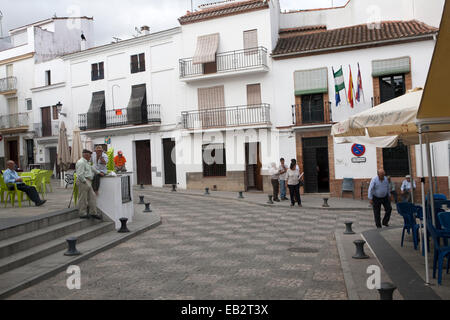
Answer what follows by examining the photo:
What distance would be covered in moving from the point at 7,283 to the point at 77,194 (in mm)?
4616

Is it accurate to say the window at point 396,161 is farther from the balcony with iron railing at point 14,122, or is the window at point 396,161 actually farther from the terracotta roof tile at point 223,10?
the balcony with iron railing at point 14,122

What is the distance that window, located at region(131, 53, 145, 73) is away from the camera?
25078mm

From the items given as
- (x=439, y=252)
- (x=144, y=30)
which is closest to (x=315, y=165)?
(x=144, y=30)

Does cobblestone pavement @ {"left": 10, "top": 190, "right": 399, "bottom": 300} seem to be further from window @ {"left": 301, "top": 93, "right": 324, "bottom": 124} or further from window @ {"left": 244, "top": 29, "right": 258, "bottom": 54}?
window @ {"left": 244, "top": 29, "right": 258, "bottom": 54}

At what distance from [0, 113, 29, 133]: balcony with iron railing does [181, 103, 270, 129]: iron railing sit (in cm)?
1344

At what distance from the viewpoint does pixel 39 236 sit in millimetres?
8016

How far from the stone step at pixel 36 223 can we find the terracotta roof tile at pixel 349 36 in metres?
14.8

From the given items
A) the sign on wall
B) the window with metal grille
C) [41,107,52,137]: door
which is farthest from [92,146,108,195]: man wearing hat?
[41,107,52,137]: door

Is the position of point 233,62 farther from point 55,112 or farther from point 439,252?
point 439,252

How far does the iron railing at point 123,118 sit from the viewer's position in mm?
24500

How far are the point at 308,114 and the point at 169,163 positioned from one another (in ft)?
28.5

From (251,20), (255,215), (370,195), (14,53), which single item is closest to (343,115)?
(251,20)

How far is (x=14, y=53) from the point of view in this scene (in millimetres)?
30453

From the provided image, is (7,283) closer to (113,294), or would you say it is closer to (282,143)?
(113,294)
